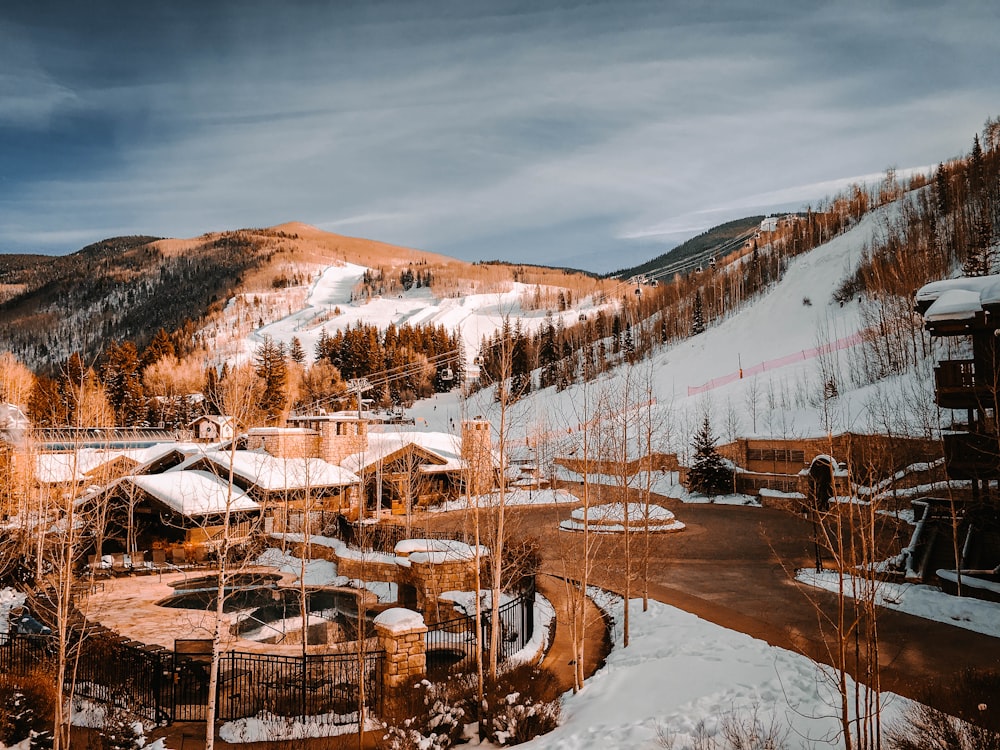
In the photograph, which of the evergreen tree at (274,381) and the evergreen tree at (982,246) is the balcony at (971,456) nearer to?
the evergreen tree at (982,246)

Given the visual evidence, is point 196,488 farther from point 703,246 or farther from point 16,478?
point 703,246

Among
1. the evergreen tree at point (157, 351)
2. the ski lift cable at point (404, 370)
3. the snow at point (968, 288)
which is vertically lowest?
the snow at point (968, 288)

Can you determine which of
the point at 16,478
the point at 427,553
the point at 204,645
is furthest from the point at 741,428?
the point at 16,478

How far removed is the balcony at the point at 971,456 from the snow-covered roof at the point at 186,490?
74.0 ft

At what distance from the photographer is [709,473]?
33562 mm

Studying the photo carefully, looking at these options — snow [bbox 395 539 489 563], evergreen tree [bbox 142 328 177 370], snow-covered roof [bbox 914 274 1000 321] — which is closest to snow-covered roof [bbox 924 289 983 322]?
snow-covered roof [bbox 914 274 1000 321]

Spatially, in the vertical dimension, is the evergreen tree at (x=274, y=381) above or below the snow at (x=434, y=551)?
above

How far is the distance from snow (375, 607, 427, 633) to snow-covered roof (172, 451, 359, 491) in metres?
15.8

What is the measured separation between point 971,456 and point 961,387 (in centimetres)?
175

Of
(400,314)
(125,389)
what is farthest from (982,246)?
(400,314)

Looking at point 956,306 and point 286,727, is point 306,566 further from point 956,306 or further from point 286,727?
point 956,306

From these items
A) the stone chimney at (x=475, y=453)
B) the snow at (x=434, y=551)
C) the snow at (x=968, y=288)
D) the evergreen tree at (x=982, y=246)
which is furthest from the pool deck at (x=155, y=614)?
the evergreen tree at (x=982, y=246)

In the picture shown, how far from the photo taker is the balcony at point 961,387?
594 inches

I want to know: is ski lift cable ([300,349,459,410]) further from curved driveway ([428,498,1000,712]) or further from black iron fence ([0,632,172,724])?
black iron fence ([0,632,172,724])
